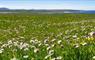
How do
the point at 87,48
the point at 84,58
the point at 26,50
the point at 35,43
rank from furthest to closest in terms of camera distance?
the point at 35,43
the point at 26,50
the point at 87,48
the point at 84,58

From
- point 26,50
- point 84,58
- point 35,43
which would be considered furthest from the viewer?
point 35,43

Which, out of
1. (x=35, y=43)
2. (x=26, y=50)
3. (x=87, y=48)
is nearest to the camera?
(x=87, y=48)

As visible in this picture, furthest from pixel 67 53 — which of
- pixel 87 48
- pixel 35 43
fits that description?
pixel 35 43

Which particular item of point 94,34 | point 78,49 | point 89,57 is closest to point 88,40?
point 94,34

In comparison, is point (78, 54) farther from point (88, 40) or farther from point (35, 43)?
point (35, 43)

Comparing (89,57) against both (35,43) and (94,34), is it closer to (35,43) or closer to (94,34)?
(94,34)

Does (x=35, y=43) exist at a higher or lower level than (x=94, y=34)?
lower

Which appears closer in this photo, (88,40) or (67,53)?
(67,53)

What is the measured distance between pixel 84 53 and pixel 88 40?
182 cm

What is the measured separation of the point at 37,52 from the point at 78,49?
116 cm

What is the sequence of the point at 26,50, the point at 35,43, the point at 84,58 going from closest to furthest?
the point at 84,58 → the point at 26,50 → the point at 35,43

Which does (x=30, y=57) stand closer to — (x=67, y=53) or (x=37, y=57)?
(x=37, y=57)

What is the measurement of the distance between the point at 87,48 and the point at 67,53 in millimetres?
868

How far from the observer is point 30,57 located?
779 cm
